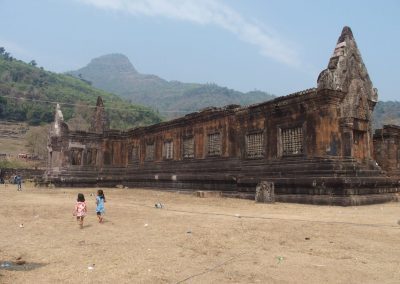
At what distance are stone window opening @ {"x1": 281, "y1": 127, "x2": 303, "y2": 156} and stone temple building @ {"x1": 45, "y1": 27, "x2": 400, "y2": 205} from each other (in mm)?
45

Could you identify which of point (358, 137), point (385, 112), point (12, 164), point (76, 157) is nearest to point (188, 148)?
point (358, 137)

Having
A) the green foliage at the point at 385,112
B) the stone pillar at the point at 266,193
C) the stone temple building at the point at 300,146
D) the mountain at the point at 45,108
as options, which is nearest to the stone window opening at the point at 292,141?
the stone temple building at the point at 300,146

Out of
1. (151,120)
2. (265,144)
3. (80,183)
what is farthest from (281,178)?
(151,120)

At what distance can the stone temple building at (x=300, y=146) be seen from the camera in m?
15.8

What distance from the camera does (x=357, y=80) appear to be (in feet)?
58.0

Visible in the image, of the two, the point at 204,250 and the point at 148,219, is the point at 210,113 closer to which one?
the point at 148,219

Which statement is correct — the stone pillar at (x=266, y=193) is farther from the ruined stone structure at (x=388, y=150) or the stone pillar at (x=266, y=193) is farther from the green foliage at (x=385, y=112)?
the green foliage at (x=385, y=112)

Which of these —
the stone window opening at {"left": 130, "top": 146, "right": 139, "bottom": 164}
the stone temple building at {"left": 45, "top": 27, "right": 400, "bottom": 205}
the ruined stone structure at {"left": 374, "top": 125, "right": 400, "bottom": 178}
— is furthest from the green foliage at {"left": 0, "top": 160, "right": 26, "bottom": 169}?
the ruined stone structure at {"left": 374, "top": 125, "right": 400, "bottom": 178}

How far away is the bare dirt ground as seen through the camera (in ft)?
18.6

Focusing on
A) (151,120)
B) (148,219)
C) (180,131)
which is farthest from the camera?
(151,120)

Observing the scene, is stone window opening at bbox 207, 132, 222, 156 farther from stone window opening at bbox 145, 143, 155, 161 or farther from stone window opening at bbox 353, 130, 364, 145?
stone window opening at bbox 353, 130, 364, 145

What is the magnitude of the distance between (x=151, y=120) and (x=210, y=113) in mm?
A: 76578

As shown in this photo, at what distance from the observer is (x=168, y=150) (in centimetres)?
2731

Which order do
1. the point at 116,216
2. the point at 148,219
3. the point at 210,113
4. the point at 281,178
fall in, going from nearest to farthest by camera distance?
the point at 148,219
the point at 116,216
the point at 281,178
the point at 210,113
